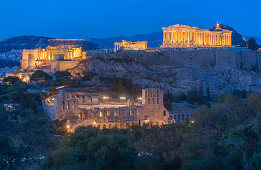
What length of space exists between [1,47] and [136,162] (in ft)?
270

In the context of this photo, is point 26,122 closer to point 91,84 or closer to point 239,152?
point 239,152

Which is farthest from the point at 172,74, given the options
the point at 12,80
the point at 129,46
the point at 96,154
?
the point at 96,154

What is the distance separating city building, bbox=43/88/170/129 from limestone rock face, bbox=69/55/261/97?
55.3 feet

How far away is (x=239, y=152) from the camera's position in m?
18.8

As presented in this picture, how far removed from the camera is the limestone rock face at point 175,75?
52156mm

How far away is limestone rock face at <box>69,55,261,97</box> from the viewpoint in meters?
52.2

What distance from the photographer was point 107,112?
31.3m

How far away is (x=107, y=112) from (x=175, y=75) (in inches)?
1058

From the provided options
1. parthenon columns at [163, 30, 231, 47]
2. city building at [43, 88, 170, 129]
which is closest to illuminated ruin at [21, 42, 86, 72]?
city building at [43, 88, 170, 129]

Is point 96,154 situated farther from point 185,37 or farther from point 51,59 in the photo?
point 185,37

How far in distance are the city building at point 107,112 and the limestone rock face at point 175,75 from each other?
16860 mm

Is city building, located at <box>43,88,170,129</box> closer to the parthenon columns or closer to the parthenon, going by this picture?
the parthenon

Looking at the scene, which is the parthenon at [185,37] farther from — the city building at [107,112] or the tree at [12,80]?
the city building at [107,112]

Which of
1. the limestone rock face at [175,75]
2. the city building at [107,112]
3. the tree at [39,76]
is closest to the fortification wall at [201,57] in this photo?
the limestone rock face at [175,75]
